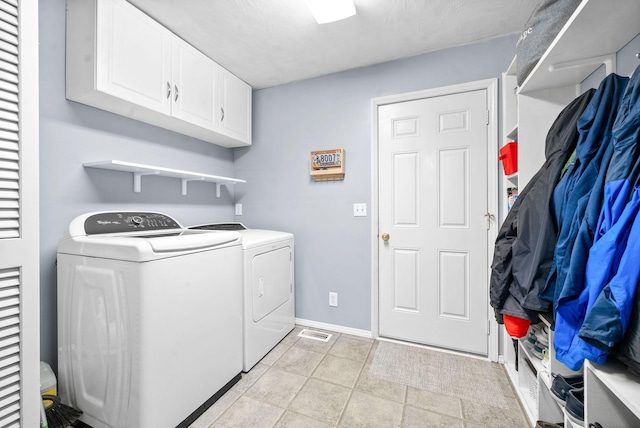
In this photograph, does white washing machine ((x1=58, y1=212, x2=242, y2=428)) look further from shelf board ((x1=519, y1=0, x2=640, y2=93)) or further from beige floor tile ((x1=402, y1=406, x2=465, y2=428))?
shelf board ((x1=519, y1=0, x2=640, y2=93))

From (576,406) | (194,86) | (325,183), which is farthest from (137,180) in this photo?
(576,406)

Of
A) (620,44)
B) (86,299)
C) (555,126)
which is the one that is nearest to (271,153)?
(86,299)

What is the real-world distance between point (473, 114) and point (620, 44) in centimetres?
96

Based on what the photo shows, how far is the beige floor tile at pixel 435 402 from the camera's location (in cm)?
152

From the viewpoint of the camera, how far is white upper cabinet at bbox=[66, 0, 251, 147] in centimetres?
148

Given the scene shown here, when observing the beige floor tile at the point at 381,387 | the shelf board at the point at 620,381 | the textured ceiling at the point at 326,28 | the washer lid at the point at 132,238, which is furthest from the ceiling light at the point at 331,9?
the beige floor tile at the point at 381,387

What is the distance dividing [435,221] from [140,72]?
232cm

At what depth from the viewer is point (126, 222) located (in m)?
1.75

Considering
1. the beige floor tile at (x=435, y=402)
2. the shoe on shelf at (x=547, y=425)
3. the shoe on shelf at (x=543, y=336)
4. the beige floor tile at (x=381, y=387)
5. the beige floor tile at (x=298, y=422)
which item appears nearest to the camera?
the shoe on shelf at (x=547, y=425)

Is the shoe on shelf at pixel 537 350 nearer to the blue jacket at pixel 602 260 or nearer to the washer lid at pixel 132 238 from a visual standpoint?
the blue jacket at pixel 602 260

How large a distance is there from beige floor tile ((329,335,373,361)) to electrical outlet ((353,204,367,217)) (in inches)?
43.3

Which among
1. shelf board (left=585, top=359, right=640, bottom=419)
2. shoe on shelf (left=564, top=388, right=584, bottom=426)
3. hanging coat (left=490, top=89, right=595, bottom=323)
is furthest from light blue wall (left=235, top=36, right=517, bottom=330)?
shelf board (left=585, top=359, right=640, bottom=419)

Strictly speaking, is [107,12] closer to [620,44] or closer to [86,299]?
[86,299]

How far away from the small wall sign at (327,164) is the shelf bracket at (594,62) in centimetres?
149
